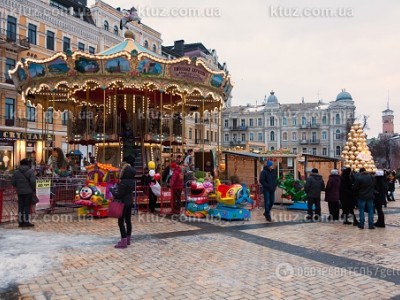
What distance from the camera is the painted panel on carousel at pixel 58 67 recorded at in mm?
13323

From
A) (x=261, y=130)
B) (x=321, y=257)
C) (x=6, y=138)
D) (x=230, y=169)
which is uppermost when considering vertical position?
(x=261, y=130)

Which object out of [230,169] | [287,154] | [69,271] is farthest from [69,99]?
[69,271]

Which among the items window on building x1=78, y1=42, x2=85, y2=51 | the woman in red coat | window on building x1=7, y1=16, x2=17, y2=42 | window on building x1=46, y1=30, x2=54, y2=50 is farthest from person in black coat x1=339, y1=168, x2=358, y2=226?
window on building x1=78, y1=42, x2=85, y2=51

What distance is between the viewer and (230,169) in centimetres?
2091

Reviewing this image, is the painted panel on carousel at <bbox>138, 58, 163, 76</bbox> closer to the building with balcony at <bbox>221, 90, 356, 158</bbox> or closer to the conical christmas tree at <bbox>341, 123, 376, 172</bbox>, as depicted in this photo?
the conical christmas tree at <bbox>341, 123, 376, 172</bbox>

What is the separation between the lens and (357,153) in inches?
752

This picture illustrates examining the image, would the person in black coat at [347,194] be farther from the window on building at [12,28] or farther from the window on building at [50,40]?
the window on building at [50,40]

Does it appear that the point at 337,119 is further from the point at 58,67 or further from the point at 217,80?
the point at 58,67

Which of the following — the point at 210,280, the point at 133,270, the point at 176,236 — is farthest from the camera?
the point at 176,236

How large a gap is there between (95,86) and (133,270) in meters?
10.8

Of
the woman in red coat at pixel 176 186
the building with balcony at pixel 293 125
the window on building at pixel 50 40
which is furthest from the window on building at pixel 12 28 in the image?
the building with balcony at pixel 293 125

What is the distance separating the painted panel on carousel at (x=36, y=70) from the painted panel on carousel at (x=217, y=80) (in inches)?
243

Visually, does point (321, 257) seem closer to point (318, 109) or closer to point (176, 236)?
point (176, 236)

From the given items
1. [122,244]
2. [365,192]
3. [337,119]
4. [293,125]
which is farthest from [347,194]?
[293,125]
